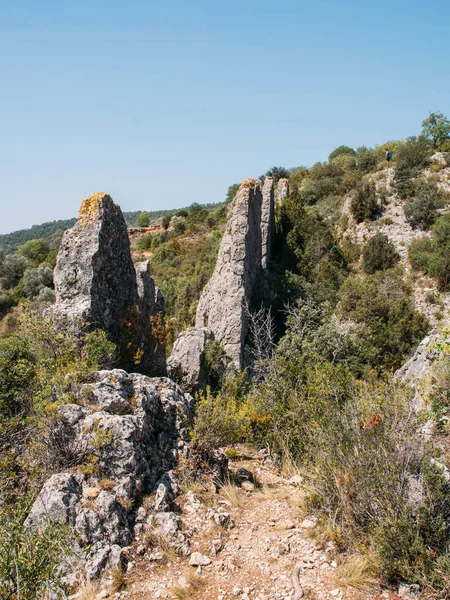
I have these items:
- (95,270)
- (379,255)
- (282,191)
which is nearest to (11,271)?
(282,191)

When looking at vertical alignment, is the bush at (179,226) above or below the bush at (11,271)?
above

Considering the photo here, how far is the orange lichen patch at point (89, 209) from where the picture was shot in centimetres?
757

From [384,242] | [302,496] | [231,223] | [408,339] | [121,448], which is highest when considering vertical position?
[231,223]

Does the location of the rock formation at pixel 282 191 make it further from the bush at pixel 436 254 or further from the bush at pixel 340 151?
the bush at pixel 340 151

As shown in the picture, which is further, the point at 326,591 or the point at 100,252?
the point at 100,252

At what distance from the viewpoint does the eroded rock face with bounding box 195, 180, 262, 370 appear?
13945mm

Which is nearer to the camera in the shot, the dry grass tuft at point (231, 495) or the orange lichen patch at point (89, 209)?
the dry grass tuft at point (231, 495)

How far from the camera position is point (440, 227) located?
819 inches

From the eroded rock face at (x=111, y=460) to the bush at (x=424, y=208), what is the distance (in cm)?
2131

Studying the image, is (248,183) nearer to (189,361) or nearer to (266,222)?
(266,222)

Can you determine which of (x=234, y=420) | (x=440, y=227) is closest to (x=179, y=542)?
(x=234, y=420)

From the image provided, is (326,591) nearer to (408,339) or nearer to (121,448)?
(121,448)

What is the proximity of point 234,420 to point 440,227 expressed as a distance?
19.2 meters

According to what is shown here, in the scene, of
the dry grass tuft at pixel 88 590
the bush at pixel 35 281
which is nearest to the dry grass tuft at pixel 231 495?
the dry grass tuft at pixel 88 590
